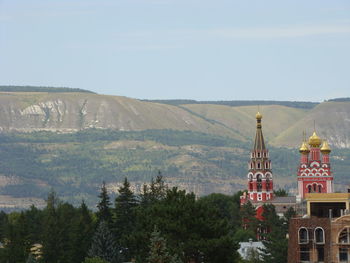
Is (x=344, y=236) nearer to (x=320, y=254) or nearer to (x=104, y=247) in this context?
(x=320, y=254)

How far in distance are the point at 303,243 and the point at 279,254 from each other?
31496mm

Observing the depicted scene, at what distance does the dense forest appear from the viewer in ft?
355

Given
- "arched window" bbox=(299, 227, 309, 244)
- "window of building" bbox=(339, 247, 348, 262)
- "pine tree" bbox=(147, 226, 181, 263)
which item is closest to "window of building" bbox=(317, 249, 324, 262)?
"arched window" bbox=(299, 227, 309, 244)

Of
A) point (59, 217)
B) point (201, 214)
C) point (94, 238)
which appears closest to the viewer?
point (201, 214)

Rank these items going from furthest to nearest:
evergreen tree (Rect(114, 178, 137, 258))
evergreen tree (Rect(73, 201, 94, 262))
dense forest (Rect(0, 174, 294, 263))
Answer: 1. evergreen tree (Rect(114, 178, 137, 258))
2. evergreen tree (Rect(73, 201, 94, 262))
3. dense forest (Rect(0, 174, 294, 263))

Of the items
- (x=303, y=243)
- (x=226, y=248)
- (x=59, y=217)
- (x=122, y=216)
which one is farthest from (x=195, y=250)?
(x=59, y=217)

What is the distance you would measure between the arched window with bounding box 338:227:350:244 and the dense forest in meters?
9.21

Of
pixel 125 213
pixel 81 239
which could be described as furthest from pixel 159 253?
pixel 125 213

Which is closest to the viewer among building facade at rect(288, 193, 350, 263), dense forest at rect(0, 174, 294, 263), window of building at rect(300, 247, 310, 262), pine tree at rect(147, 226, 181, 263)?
pine tree at rect(147, 226, 181, 263)

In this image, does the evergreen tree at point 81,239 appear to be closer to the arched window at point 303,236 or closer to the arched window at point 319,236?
the arched window at point 303,236

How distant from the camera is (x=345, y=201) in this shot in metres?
109

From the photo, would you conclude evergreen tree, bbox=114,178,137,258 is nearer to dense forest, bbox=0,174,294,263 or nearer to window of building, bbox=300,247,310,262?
dense forest, bbox=0,174,294,263

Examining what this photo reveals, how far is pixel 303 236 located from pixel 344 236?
296 cm

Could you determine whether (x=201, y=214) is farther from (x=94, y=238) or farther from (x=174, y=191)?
(x=94, y=238)
